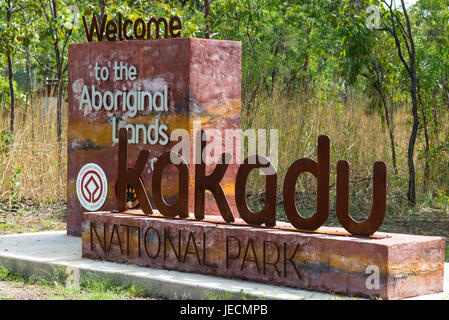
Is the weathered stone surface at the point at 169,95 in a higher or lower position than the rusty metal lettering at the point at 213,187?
higher

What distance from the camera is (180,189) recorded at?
6.14 m

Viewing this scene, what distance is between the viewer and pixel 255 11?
1343 centimetres

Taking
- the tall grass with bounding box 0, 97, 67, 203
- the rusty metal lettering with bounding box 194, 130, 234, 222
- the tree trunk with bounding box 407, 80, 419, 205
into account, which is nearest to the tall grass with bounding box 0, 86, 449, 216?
the tall grass with bounding box 0, 97, 67, 203

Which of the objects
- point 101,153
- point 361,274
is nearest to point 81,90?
point 101,153

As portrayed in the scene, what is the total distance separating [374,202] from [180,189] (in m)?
1.73

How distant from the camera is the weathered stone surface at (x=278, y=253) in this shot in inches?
195

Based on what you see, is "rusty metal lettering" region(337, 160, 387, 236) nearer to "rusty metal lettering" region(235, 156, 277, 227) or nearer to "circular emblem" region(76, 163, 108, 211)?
"rusty metal lettering" region(235, 156, 277, 227)

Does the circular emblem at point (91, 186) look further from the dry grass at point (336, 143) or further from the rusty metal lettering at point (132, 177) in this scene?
the dry grass at point (336, 143)

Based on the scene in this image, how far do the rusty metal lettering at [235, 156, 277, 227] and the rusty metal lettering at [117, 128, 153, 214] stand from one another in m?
0.99

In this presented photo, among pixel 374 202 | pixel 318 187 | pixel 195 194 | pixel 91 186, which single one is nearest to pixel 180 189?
pixel 195 194

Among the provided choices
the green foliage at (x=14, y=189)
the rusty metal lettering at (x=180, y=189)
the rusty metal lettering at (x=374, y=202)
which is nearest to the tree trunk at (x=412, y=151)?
the rusty metal lettering at (x=180, y=189)

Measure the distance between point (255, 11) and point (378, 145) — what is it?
3.90m

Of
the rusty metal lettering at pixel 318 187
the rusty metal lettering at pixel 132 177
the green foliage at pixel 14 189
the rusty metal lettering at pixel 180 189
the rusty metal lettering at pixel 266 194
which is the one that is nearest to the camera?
the rusty metal lettering at pixel 318 187
